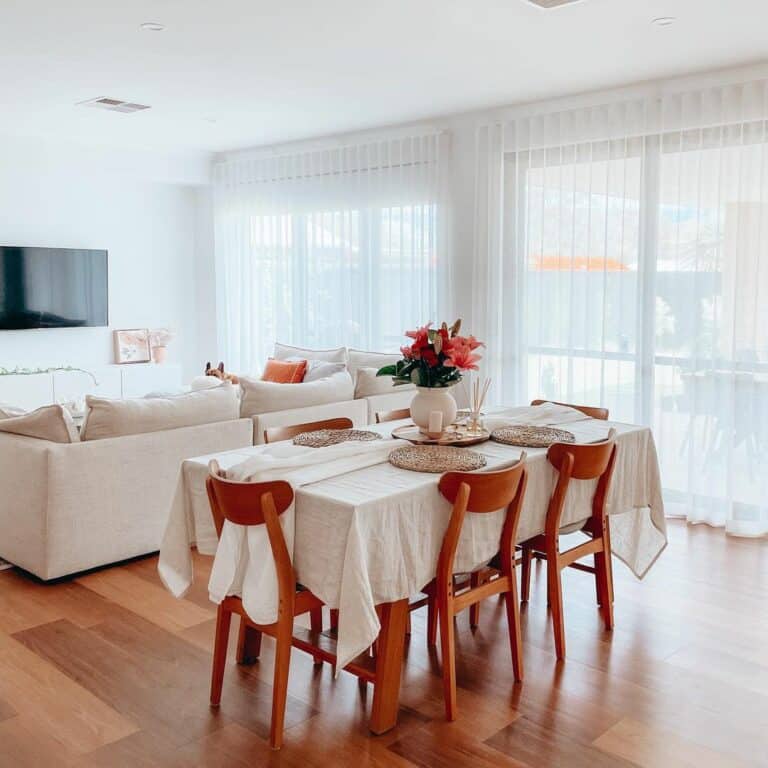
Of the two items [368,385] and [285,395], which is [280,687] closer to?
[285,395]

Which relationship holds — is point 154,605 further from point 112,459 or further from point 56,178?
point 56,178

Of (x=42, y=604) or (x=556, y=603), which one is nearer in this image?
(x=556, y=603)

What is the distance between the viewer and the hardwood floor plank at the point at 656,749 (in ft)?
8.22

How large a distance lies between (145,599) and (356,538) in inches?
70.0

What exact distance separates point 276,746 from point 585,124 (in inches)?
170

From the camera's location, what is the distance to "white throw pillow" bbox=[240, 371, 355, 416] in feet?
15.5

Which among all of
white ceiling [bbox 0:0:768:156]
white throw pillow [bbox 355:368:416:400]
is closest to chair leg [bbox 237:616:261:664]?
white throw pillow [bbox 355:368:416:400]

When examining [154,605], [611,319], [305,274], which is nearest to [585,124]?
[611,319]

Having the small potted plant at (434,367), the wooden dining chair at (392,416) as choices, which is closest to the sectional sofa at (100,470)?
the wooden dining chair at (392,416)

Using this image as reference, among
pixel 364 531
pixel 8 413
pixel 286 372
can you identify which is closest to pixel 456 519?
pixel 364 531

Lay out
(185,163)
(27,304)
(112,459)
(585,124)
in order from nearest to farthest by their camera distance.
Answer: (112,459) → (585,124) → (27,304) → (185,163)

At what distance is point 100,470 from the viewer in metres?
4.06

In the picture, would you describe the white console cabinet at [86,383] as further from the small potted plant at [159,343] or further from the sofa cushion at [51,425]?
the sofa cushion at [51,425]

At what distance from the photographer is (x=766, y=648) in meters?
3.31
